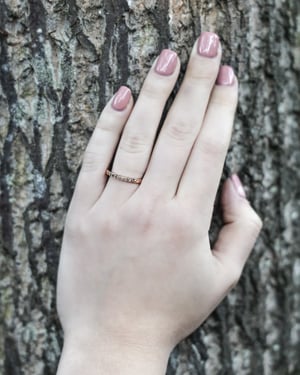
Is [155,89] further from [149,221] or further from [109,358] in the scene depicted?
[109,358]

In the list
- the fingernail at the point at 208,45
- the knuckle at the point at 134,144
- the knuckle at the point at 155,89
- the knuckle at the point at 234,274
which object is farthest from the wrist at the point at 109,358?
the fingernail at the point at 208,45

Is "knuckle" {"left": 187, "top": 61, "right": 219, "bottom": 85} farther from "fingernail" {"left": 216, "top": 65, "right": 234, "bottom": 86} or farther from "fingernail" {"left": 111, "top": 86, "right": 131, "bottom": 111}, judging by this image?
"fingernail" {"left": 111, "top": 86, "right": 131, "bottom": 111}

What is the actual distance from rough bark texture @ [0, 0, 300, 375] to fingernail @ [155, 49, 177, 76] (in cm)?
5

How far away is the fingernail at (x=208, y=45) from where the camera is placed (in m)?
1.43

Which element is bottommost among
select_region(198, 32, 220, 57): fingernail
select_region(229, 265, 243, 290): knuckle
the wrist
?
the wrist

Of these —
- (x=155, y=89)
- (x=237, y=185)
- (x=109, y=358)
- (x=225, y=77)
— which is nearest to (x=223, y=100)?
(x=225, y=77)

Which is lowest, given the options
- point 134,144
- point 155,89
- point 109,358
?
point 109,358

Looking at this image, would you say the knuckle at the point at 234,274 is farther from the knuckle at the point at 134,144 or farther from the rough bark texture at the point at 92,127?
the knuckle at the point at 134,144

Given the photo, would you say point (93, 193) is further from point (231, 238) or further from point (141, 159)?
point (231, 238)

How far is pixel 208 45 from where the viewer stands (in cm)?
143

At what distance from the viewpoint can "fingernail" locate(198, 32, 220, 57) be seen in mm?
1432

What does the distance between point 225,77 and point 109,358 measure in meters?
0.67

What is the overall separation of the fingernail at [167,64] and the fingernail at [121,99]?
0.08m

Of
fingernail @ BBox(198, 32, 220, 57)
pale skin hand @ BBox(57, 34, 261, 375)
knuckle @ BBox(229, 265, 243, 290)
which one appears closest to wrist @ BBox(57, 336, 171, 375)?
pale skin hand @ BBox(57, 34, 261, 375)
